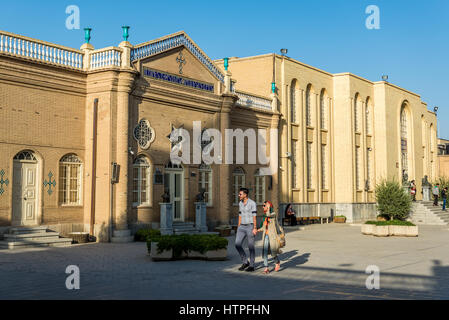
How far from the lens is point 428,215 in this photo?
35500 mm

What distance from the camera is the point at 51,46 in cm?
1911

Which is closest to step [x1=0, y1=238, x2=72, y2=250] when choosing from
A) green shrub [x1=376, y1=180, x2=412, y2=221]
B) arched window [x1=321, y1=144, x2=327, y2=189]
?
green shrub [x1=376, y1=180, x2=412, y2=221]

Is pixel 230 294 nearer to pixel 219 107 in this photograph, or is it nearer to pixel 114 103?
pixel 114 103

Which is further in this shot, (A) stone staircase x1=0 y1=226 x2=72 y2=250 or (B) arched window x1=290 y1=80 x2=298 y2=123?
(B) arched window x1=290 y1=80 x2=298 y2=123

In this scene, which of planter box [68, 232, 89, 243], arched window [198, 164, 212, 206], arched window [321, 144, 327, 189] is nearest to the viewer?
planter box [68, 232, 89, 243]

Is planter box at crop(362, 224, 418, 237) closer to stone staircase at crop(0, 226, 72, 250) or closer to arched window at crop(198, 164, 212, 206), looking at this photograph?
arched window at crop(198, 164, 212, 206)

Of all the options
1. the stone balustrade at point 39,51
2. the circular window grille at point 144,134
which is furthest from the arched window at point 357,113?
the stone balustrade at point 39,51

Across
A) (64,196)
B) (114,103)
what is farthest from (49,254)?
(114,103)

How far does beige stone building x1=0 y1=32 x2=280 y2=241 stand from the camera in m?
18.2

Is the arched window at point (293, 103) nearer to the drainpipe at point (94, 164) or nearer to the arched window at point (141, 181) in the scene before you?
the arched window at point (141, 181)

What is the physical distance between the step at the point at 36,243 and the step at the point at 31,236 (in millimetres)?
185

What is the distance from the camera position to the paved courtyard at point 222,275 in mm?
9094

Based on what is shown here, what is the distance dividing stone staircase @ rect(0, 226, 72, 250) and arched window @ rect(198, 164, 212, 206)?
781 cm

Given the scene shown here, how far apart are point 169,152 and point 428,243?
11242 millimetres
